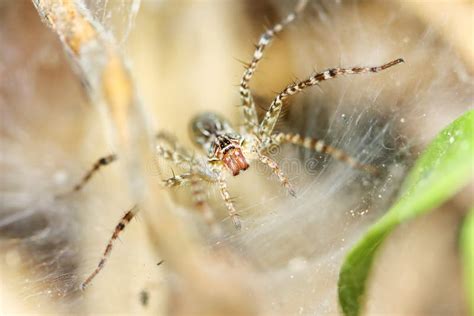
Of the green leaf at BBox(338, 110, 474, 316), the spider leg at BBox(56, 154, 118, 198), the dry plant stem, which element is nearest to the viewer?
the green leaf at BBox(338, 110, 474, 316)

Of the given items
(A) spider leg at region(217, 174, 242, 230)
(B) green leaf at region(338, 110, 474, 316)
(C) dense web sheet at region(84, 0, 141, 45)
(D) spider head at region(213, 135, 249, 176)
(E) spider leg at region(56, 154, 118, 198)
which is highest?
(C) dense web sheet at region(84, 0, 141, 45)

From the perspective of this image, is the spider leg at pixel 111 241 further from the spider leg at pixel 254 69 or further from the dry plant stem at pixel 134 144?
the spider leg at pixel 254 69

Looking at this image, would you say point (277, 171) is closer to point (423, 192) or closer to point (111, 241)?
point (111, 241)

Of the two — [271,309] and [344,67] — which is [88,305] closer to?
[271,309]

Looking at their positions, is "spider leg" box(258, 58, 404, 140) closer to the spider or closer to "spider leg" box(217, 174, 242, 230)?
the spider

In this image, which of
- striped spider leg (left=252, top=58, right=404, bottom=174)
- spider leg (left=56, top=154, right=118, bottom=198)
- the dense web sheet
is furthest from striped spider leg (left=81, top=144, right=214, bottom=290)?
A: the dense web sheet

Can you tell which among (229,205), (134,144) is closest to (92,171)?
(229,205)
